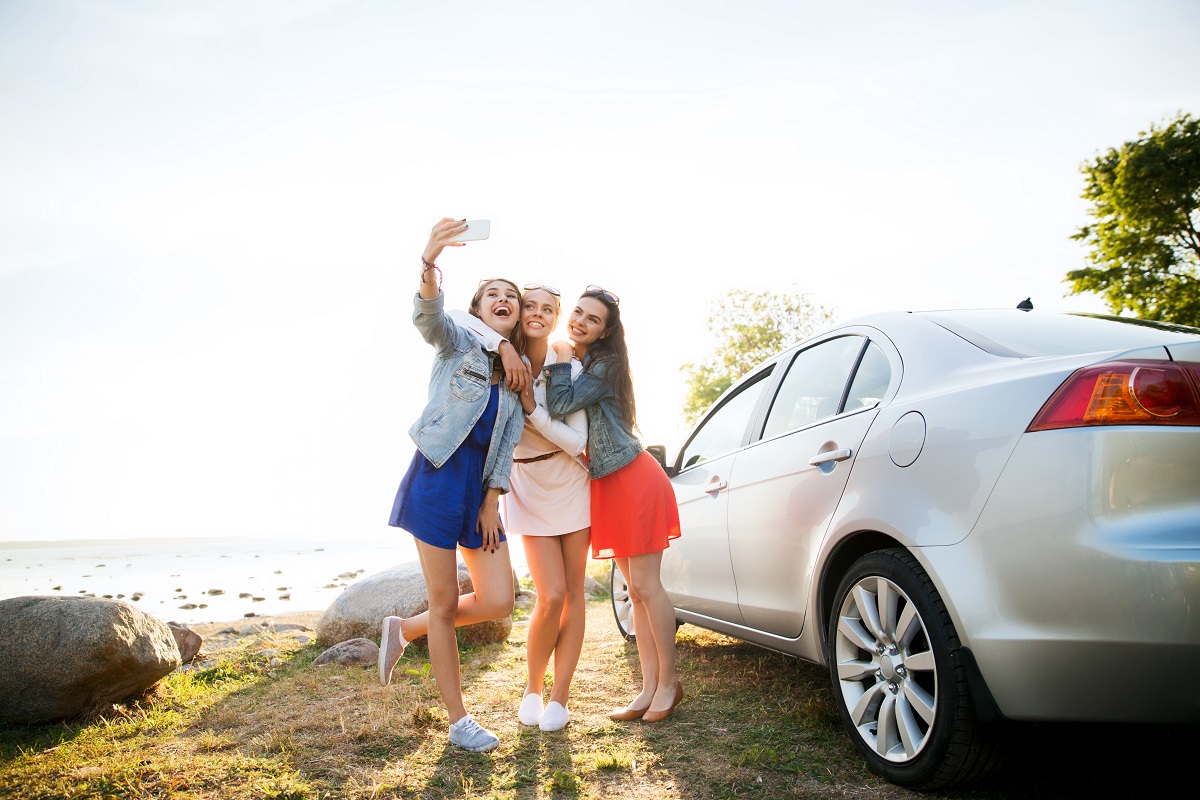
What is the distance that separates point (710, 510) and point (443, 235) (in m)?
1.94

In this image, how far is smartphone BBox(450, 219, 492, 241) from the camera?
9.89 ft

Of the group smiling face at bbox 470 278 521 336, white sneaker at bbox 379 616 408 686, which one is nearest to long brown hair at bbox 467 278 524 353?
smiling face at bbox 470 278 521 336

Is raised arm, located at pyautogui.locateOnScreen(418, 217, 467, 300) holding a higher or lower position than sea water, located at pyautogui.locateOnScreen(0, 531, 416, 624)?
higher

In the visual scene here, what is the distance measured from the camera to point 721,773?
9.52 feet

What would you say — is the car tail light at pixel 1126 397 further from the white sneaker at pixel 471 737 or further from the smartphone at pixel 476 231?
the white sneaker at pixel 471 737

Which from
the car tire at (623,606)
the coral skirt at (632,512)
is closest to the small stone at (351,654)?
the car tire at (623,606)

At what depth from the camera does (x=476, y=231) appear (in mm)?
3033

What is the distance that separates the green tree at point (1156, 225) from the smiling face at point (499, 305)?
19776mm

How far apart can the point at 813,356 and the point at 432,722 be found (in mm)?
2388

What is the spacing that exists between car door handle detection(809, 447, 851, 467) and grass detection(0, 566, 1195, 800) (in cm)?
108

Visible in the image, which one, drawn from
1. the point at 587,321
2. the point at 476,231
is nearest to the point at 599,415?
the point at 587,321

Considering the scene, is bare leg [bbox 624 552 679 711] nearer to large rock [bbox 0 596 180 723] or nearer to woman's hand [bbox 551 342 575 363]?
woman's hand [bbox 551 342 575 363]

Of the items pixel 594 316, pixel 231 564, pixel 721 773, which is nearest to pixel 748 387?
pixel 594 316

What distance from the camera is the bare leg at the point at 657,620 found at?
11.9 feet
